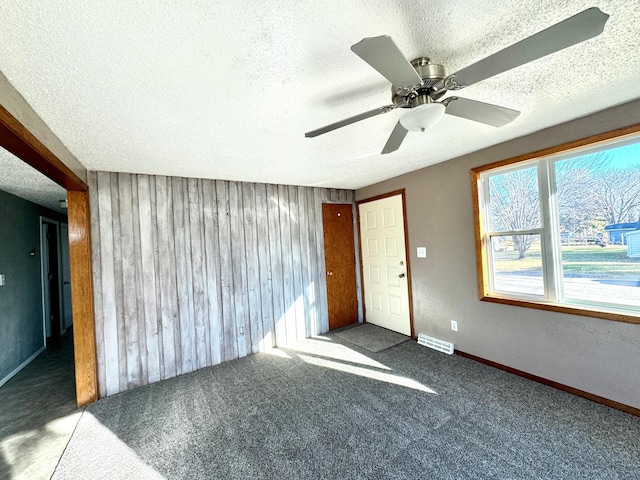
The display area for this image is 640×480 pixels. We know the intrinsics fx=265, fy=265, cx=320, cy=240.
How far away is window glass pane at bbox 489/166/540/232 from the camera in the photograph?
253 centimetres

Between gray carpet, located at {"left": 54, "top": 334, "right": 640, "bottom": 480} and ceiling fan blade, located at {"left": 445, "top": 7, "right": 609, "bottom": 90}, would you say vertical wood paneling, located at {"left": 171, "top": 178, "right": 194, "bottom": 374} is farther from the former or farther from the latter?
ceiling fan blade, located at {"left": 445, "top": 7, "right": 609, "bottom": 90}

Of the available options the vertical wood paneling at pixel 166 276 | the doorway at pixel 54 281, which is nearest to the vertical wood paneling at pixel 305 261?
the vertical wood paneling at pixel 166 276

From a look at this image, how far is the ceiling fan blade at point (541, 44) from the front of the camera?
0.85 meters

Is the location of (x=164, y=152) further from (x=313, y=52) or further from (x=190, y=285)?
Answer: (x=313, y=52)

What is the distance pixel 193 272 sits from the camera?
3.12 meters

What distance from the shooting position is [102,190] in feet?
8.93

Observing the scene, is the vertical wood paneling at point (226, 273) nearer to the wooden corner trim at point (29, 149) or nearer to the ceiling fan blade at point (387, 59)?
the wooden corner trim at point (29, 149)

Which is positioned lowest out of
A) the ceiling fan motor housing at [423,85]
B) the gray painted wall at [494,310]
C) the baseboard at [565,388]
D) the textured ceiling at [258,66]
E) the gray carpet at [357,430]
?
the gray carpet at [357,430]

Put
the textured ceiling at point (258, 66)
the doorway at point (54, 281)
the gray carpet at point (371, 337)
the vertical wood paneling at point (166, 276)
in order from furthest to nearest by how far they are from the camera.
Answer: the doorway at point (54, 281)
the gray carpet at point (371, 337)
the vertical wood paneling at point (166, 276)
the textured ceiling at point (258, 66)

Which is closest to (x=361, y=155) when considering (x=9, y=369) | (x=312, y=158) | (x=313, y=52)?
(x=312, y=158)

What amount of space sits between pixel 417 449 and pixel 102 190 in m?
3.57

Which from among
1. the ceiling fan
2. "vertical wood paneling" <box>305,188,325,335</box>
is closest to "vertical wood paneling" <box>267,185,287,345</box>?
"vertical wood paneling" <box>305,188,325,335</box>

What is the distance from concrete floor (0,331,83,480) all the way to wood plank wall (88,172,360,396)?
405 mm

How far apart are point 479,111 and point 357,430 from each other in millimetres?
2242
